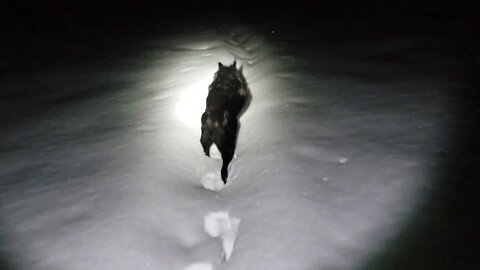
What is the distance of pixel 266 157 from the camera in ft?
9.89

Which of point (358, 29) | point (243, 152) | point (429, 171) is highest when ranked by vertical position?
point (358, 29)

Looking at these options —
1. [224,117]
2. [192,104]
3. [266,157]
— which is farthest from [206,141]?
[192,104]

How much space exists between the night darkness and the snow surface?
1 cm

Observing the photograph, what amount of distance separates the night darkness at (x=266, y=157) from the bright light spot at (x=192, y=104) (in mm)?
52

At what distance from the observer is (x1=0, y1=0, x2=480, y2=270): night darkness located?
2.20m

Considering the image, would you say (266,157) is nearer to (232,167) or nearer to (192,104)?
(232,167)

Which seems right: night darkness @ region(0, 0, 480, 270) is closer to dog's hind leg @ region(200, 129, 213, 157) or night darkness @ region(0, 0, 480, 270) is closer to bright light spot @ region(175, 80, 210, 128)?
bright light spot @ region(175, 80, 210, 128)

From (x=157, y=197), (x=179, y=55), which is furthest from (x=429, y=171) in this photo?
(x=179, y=55)

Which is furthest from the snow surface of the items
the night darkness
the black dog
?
the black dog

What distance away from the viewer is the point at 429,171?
2615 millimetres

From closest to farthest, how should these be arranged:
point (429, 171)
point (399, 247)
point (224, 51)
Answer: point (399, 247)
point (429, 171)
point (224, 51)

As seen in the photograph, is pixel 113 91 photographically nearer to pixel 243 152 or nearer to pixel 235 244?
pixel 243 152

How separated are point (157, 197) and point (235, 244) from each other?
68 centimetres

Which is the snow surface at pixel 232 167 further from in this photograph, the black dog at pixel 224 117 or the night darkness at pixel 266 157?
the black dog at pixel 224 117
